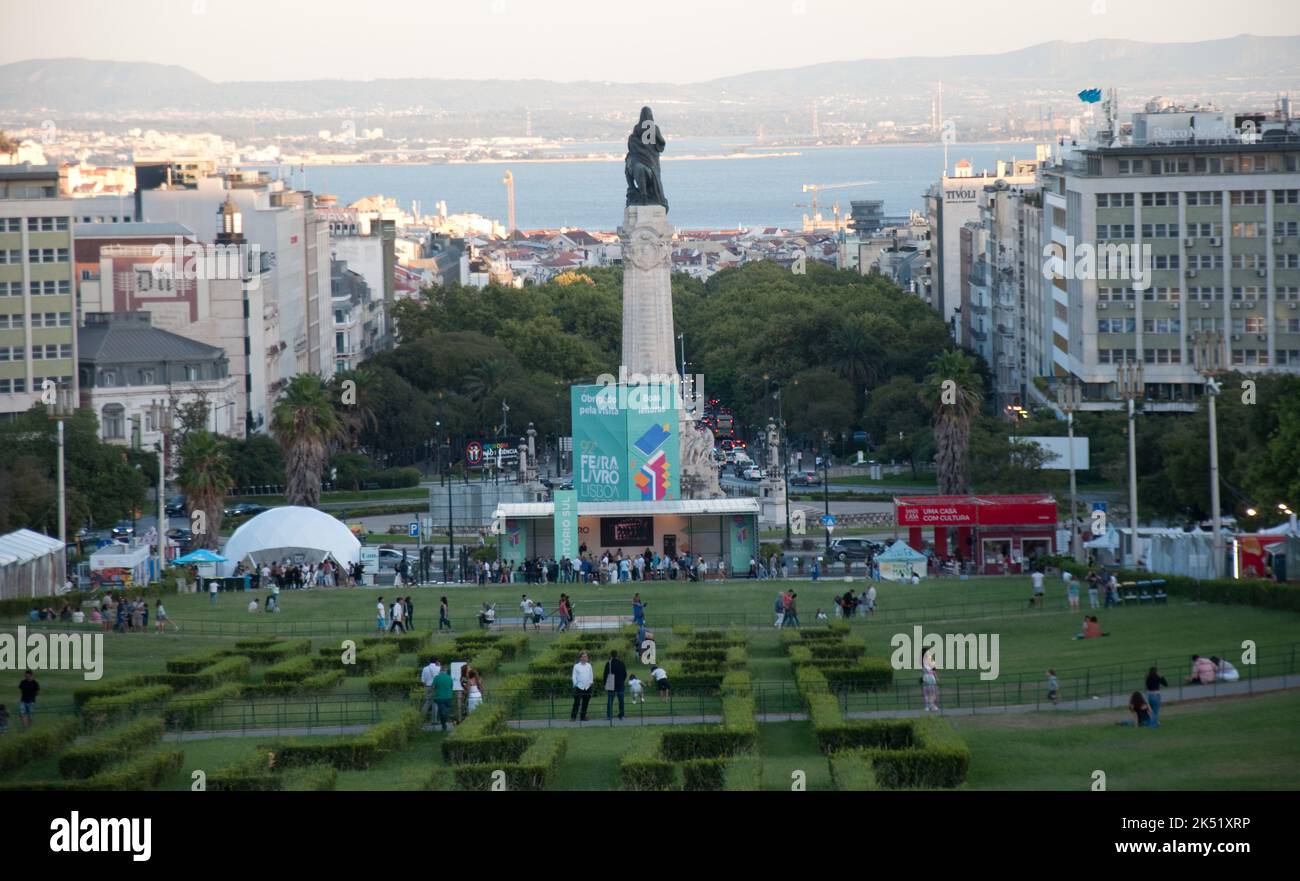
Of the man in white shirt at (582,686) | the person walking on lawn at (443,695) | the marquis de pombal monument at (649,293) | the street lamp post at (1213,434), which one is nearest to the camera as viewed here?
the person walking on lawn at (443,695)

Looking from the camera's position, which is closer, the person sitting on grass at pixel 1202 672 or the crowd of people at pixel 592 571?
the person sitting on grass at pixel 1202 672

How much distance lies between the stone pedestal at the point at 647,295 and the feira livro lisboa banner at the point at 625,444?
670 cm

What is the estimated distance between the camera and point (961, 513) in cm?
5872

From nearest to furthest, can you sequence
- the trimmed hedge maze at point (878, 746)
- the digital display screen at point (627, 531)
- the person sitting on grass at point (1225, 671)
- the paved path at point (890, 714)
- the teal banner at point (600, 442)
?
the trimmed hedge maze at point (878, 746), the paved path at point (890, 714), the person sitting on grass at point (1225, 671), the digital display screen at point (627, 531), the teal banner at point (600, 442)

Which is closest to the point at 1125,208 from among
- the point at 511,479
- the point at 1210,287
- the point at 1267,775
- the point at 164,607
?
the point at 1210,287

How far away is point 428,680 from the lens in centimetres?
3566

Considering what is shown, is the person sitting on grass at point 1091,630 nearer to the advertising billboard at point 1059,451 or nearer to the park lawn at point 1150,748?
the park lawn at point 1150,748

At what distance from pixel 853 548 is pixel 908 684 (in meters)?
28.8

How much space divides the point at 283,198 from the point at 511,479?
4016 cm

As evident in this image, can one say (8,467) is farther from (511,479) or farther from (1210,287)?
(1210,287)

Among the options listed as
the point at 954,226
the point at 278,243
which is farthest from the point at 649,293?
the point at 954,226

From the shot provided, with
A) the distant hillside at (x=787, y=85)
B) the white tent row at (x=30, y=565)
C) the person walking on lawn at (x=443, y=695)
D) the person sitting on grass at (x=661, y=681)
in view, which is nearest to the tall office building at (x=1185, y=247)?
the distant hillside at (x=787, y=85)

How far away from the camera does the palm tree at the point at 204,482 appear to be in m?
67.2
